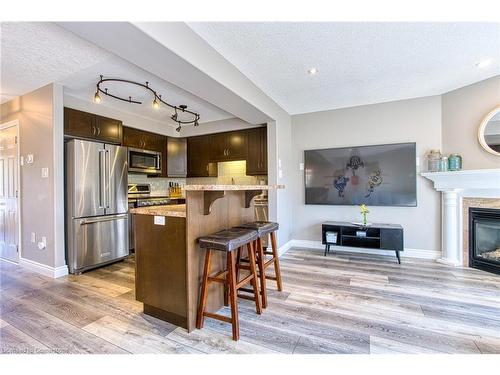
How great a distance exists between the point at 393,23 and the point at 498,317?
8.77 feet

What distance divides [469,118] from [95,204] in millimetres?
5379

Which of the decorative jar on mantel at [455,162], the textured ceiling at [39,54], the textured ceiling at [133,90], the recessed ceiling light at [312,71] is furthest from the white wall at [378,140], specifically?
the textured ceiling at [39,54]

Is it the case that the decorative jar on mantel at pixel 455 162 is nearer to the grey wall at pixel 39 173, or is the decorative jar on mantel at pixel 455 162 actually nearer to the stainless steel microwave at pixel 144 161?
the stainless steel microwave at pixel 144 161

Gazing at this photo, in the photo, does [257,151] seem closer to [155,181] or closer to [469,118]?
[155,181]

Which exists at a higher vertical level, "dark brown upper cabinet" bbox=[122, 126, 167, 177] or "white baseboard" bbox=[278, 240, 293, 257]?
"dark brown upper cabinet" bbox=[122, 126, 167, 177]

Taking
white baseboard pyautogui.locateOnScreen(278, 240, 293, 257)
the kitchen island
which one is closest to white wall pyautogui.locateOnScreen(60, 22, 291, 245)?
white baseboard pyautogui.locateOnScreen(278, 240, 293, 257)

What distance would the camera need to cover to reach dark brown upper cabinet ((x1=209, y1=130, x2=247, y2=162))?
15.1ft

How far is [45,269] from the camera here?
318cm

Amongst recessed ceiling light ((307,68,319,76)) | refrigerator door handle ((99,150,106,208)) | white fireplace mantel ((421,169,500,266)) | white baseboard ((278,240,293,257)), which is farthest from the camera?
white baseboard ((278,240,293,257))

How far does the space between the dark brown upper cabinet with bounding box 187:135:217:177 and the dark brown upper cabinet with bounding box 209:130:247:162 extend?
140 mm

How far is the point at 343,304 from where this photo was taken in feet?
7.72

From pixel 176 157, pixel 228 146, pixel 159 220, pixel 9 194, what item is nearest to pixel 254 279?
pixel 159 220

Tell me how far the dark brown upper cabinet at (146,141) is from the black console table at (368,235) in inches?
137

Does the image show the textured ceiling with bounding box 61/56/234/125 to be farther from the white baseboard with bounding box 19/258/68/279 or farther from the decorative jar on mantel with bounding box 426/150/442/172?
the decorative jar on mantel with bounding box 426/150/442/172
